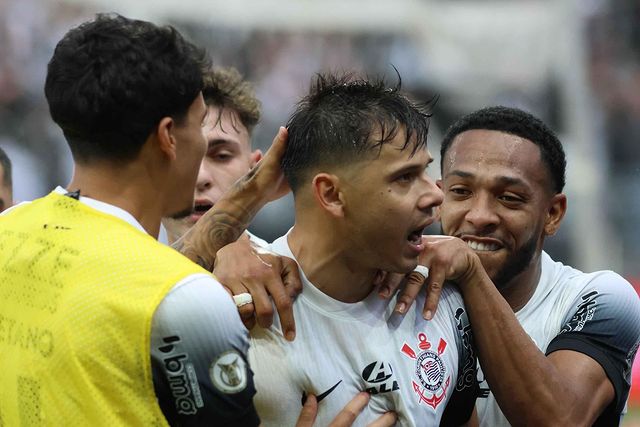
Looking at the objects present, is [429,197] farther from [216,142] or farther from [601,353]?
[216,142]

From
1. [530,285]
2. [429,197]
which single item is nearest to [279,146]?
[429,197]

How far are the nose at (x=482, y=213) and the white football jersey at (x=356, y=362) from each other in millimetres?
611

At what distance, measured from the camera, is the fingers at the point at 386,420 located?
11.3 ft

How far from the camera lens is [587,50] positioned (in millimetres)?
15164

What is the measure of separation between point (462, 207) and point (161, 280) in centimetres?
181

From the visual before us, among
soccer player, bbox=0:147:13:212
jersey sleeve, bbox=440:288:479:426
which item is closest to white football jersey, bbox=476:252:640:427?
jersey sleeve, bbox=440:288:479:426

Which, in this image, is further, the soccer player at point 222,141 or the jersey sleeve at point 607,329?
the soccer player at point 222,141

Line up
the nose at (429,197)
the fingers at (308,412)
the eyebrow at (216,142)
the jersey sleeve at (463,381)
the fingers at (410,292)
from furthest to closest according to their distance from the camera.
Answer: the eyebrow at (216,142) → the jersey sleeve at (463,381) → the fingers at (410,292) → the nose at (429,197) → the fingers at (308,412)

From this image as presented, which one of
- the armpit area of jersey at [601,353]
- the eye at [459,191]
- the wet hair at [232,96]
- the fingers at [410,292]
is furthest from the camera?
the wet hair at [232,96]

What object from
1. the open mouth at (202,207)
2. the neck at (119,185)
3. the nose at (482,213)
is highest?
the neck at (119,185)

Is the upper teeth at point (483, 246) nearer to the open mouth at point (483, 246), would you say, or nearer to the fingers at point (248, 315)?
the open mouth at point (483, 246)

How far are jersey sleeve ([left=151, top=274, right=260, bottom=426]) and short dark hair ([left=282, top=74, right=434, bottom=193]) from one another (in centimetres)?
86

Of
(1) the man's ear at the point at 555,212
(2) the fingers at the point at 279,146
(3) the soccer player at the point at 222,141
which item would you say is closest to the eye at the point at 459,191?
(1) the man's ear at the point at 555,212

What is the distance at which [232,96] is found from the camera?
5.39 m
